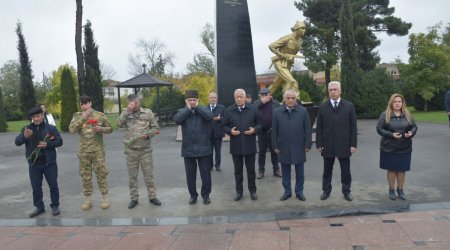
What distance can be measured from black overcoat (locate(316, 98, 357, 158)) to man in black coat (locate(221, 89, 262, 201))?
38.9 inches

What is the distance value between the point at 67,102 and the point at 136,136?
16.8m

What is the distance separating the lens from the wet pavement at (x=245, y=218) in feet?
13.0

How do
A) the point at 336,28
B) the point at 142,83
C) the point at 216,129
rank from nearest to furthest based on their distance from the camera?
the point at 216,129
the point at 142,83
the point at 336,28

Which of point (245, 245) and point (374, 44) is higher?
point (374, 44)

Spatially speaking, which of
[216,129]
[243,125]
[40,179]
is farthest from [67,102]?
[243,125]

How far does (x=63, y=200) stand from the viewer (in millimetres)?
5973

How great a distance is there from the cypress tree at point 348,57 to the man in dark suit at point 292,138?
1807cm

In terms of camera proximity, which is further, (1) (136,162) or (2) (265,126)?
(2) (265,126)

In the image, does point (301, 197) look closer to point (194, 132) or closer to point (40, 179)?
point (194, 132)

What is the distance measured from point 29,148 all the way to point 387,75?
21.1 m

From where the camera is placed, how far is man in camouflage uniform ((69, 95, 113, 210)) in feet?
17.1

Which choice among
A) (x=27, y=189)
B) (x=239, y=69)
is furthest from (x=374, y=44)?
(x=27, y=189)

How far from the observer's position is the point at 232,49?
41.3 feet

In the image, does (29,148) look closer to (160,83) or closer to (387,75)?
(160,83)
